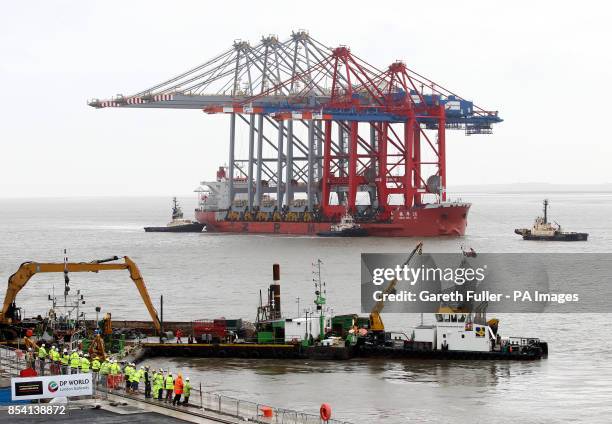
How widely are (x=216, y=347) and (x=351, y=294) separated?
31626 mm

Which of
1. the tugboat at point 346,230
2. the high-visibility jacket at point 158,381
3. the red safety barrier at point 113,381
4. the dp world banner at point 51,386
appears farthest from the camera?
the tugboat at point 346,230

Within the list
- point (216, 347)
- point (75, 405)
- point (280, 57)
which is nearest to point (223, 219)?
point (280, 57)

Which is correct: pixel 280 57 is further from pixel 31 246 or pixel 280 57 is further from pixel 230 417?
pixel 230 417

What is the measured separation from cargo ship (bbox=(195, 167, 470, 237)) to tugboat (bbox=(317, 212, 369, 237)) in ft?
4.54

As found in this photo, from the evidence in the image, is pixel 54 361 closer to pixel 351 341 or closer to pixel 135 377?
pixel 135 377

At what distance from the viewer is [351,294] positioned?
89812mm

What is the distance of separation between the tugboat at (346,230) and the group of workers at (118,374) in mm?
112863

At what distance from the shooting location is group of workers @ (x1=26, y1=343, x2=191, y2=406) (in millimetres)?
41656

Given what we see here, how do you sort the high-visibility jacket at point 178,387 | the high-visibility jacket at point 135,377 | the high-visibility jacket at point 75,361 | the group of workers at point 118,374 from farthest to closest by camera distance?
the high-visibility jacket at point 75,361 < the high-visibility jacket at point 135,377 < the group of workers at point 118,374 < the high-visibility jacket at point 178,387

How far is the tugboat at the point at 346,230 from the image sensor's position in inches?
6270

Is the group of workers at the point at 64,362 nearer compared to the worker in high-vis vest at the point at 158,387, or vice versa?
the worker in high-vis vest at the point at 158,387

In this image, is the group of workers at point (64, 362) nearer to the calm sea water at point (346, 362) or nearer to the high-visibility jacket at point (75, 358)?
the high-visibility jacket at point (75, 358)

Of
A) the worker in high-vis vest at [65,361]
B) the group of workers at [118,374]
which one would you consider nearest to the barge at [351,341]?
the group of workers at [118,374]

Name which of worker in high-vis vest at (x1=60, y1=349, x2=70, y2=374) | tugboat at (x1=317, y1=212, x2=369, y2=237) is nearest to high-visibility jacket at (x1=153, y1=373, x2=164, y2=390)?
worker in high-vis vest at (x1=60, y1=349, x2=70, y2=374)
